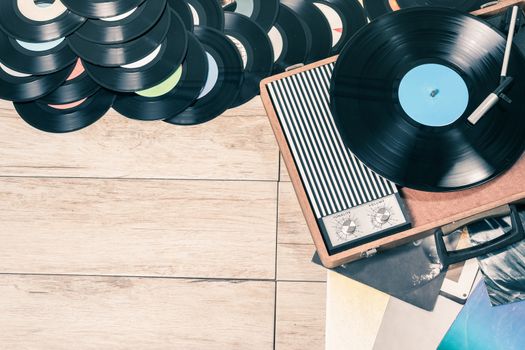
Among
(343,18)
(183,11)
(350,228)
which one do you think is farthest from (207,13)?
(350,228)

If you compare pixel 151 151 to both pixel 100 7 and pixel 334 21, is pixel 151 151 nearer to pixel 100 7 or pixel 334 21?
pixel 100 7

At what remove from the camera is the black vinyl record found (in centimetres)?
110

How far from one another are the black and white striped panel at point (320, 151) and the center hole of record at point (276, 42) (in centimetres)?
23

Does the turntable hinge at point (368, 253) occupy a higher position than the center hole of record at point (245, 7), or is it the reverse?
the center hole of record at point (245, 7)

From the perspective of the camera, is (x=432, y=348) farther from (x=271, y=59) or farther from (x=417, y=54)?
(x=271, y=59)

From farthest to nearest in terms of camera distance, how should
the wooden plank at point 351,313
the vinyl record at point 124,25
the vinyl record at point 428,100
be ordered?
the vinyl record at point 124,25 < the wooden plank at point 351,313 < the vinyl record at point 428,100

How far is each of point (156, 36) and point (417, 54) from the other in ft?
1.54

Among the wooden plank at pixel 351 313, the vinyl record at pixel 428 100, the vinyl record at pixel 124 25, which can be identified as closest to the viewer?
the vinyl record at pixel 428 100

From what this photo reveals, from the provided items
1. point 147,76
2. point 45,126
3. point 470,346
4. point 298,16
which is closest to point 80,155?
point 45,126

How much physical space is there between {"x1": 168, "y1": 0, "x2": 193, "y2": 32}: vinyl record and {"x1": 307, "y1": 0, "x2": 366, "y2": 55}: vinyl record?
0.79 feet

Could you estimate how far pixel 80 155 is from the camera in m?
1.12

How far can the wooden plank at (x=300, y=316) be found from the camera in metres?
1.05

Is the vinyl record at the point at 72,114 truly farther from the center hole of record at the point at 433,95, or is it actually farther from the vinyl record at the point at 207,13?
the center hole of record at the point at 433,95

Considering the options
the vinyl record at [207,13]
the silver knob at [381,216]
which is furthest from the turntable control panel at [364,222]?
the vinyl record at [207,13]
